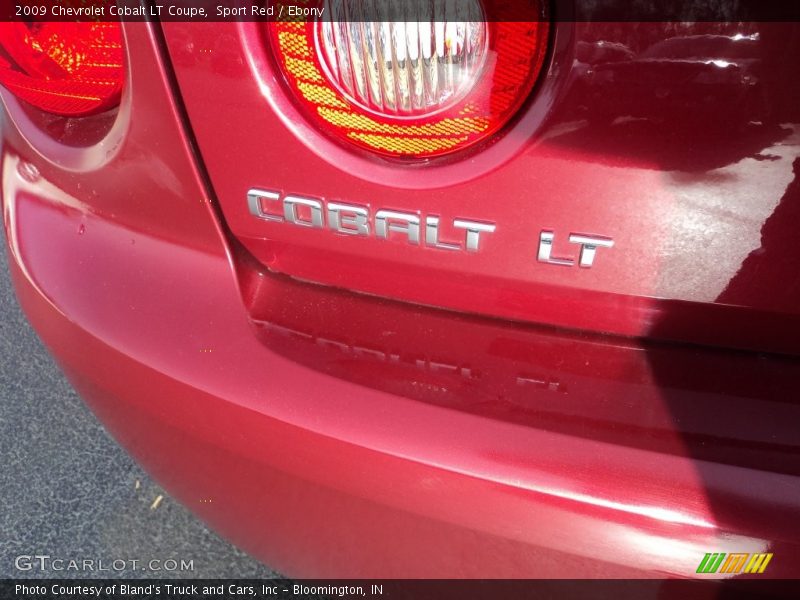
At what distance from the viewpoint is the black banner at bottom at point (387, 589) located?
0.90m

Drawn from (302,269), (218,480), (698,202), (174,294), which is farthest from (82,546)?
(698,202)

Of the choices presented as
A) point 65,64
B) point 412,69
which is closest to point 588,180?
point 412,69

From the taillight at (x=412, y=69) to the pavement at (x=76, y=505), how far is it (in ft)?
3.95

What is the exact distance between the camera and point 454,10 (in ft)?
2.44

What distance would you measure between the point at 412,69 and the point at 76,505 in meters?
1.54

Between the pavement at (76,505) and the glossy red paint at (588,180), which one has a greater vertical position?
the glossy red paint at (588,180)

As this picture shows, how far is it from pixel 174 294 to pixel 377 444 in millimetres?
360

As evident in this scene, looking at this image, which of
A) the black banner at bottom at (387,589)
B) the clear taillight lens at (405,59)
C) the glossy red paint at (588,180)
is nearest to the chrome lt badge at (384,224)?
the glossy red paint at (588,180)

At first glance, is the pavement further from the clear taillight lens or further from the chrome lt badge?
the clear taillight lens

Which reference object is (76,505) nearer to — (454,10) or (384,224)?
(384,224)

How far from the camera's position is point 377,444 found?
0.93m

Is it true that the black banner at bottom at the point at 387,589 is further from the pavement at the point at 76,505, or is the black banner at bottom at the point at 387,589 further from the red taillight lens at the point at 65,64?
the red taillight lens at the point at 65,64

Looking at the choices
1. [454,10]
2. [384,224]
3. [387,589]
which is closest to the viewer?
[454,10]

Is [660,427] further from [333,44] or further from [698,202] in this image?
[333,44]
